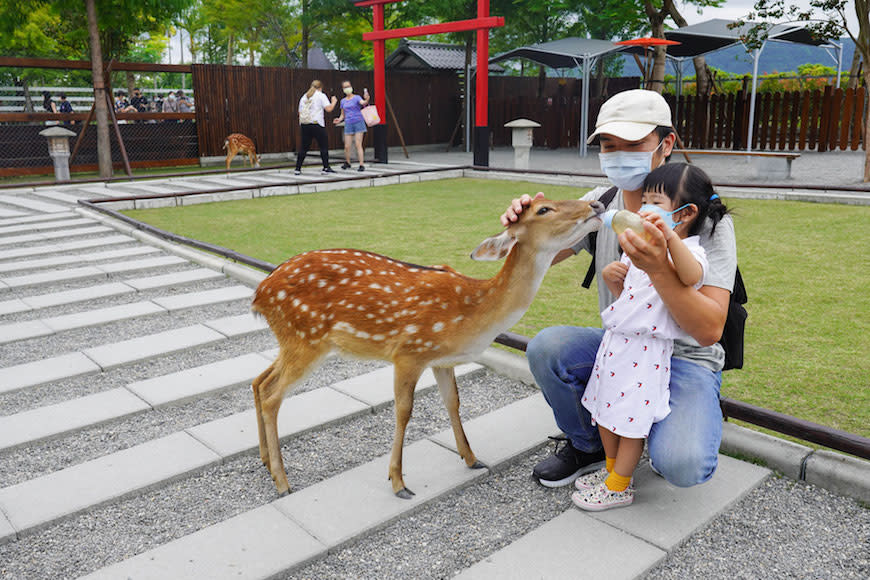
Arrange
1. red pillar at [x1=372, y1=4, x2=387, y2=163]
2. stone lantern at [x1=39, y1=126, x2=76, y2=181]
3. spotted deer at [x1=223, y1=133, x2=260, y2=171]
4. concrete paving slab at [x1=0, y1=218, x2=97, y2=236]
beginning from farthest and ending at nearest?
1. red pillar at [x1=372, y1=4, x2=387, y2=163]
2. spotted deer at [x1=223, y1=133, x2=260, y2=171]
3. stone lantern at [x1=39, y1=126, x2=76, y2=181]
4. concrete paving slab at [x1=0, y1=218, x2=97, y2=236]

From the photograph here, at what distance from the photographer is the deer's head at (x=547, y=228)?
2600mm

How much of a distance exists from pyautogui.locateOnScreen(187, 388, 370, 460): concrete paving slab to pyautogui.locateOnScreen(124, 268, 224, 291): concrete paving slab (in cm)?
289

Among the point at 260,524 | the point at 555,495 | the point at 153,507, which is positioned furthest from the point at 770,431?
the point at 153,507

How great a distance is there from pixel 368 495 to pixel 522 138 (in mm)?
12719

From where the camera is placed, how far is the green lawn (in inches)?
150

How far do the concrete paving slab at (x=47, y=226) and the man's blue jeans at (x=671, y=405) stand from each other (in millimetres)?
7803

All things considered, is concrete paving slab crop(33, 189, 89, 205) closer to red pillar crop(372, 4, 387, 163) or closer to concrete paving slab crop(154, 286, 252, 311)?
concrete paving slab crop(154, 286, 252, 311)

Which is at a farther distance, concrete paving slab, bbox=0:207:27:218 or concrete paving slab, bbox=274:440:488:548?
concrete paving slab, bbox=0:207:27:218

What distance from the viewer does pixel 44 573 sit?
2477 millimetres

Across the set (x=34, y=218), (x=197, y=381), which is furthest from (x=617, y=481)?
(x=34, y=218)

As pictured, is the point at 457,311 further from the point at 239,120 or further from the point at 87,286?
the point at 239,120

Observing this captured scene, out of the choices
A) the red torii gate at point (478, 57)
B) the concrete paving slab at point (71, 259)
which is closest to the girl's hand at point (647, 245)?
the concrete paving slab at point (71, 259)

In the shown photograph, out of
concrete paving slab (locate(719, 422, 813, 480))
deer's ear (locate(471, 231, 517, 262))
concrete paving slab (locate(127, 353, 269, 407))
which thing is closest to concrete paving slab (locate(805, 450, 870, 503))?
concrete paving slab (locate(719, 422, 813, 480))

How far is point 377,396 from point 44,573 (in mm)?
1828
